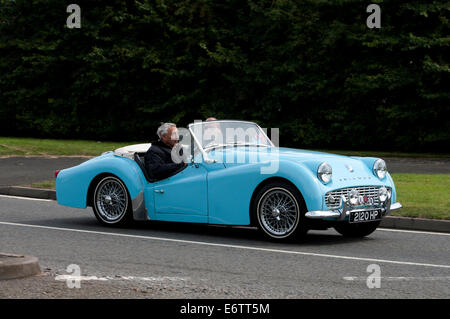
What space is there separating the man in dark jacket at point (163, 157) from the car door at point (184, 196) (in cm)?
10

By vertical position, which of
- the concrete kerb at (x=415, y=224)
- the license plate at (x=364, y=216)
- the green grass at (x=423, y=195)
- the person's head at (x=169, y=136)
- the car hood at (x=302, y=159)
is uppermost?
the person's head at (x=169, y=136)

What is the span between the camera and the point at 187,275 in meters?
7.54

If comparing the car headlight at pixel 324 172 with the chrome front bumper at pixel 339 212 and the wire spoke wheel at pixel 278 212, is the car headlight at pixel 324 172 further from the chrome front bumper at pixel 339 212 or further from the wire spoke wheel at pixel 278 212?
the wire spoke wheel at pixel 278 212

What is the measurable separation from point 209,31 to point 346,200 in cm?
2775

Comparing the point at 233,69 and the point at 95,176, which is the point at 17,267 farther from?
the point at 233,69

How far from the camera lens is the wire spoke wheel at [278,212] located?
950cm

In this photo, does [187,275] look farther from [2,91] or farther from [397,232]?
[2,91]

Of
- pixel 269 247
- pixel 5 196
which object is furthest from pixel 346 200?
A: pixel 5 196

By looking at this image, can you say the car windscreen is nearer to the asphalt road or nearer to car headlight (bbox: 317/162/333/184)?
the asphalt road

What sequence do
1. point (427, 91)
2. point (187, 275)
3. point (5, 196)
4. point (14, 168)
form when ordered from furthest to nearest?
point (427, 91) < point (14, 168) < point (5, 196) < point (187, 275)

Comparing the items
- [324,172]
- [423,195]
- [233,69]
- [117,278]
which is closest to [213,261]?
[117,278]

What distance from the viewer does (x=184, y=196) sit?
408 inches

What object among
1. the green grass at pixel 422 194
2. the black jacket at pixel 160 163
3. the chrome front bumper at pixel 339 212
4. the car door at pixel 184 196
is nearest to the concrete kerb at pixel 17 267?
the car door at pixel 184 196

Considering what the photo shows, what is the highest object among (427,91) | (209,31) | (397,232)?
(209,31)
